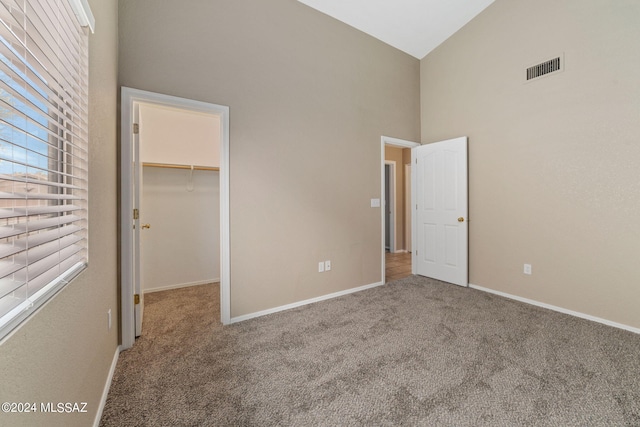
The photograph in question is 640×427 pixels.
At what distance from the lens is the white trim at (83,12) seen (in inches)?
43.7

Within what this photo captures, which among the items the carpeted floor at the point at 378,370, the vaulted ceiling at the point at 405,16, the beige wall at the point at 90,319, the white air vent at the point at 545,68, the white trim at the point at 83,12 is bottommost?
the carpeted floor at the point at 378,370

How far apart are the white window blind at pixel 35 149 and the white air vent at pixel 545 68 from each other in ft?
13.0

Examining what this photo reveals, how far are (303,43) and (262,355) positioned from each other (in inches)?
124

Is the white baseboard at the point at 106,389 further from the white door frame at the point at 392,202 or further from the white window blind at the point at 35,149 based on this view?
the white door frame at the point at 392,202

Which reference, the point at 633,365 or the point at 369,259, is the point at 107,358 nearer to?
the point at 369,259

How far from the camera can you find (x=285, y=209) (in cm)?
281

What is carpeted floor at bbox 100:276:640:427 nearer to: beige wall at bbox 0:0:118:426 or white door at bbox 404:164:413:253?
beige wall at bbox 0:0:118:426

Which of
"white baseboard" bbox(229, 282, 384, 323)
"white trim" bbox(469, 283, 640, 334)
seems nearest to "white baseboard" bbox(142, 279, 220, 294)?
"white baseboard" bbox(229, 282, 384, 323)

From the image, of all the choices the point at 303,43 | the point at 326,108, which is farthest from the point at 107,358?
the point at 303,43

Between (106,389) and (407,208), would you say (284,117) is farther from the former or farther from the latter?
(407,208)

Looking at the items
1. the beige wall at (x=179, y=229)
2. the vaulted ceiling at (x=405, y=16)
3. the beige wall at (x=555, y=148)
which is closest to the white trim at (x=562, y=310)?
the beige wall at (x=555, y=148)

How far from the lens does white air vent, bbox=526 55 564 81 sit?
274 cm

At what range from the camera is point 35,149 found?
92 centimetres

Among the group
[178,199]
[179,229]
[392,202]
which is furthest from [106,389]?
[392,202]
